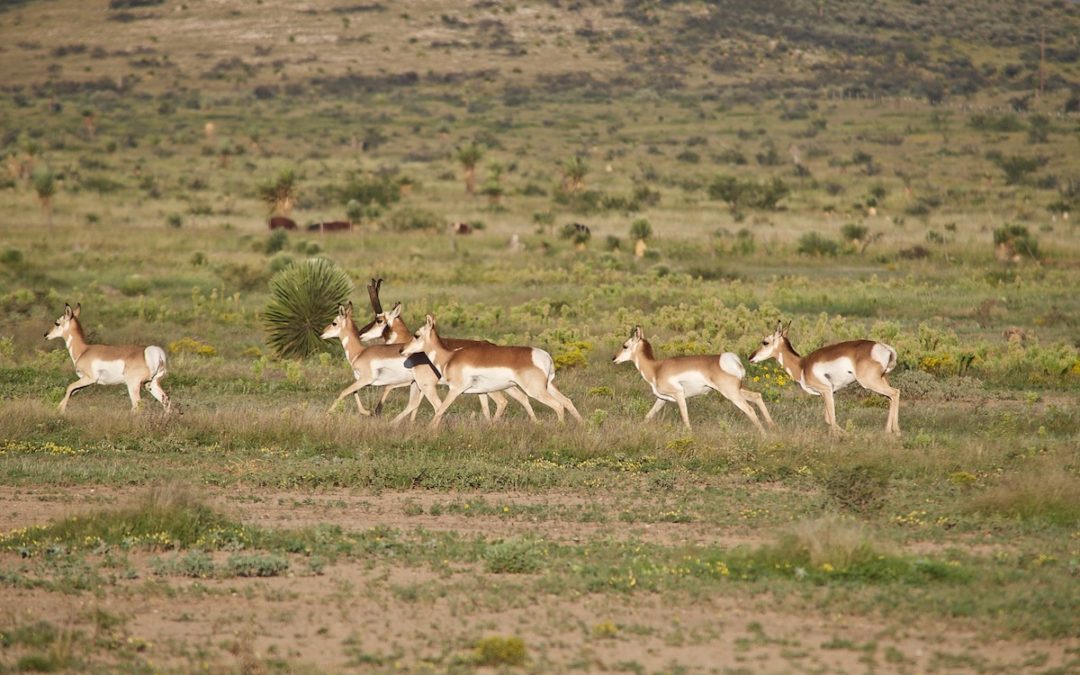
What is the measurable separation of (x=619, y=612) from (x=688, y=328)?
1800cm

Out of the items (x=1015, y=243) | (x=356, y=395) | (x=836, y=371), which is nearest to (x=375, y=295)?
(x=356, y=395)

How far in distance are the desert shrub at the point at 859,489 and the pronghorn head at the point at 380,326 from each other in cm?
834

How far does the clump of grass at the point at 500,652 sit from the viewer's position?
8.87 m

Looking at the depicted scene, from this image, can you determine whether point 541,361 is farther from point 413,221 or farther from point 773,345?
point 413,221

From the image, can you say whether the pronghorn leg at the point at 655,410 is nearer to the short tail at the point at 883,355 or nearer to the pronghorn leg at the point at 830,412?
the pronghorn leg at the point at 830,412

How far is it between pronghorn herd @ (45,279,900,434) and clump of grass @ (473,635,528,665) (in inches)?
332

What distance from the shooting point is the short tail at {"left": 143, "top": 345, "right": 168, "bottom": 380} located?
1856 cm

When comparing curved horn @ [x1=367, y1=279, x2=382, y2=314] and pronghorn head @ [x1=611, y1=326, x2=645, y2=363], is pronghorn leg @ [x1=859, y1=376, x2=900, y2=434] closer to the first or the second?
pronghorn head @ [x1=611, y1=326, x2=645, y2=363]

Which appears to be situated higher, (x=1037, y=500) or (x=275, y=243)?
(x=1037, y=500)

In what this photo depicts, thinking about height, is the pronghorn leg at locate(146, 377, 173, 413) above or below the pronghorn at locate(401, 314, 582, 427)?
below

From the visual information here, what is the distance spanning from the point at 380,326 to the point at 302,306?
5466 mm

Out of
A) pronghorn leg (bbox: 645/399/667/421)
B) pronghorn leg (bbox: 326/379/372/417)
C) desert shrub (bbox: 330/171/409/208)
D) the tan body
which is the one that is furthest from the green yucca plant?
desert shrub (bbox: 330/171/409/208)

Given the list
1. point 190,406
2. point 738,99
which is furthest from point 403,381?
point 738,99

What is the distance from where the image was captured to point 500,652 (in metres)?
8.87
